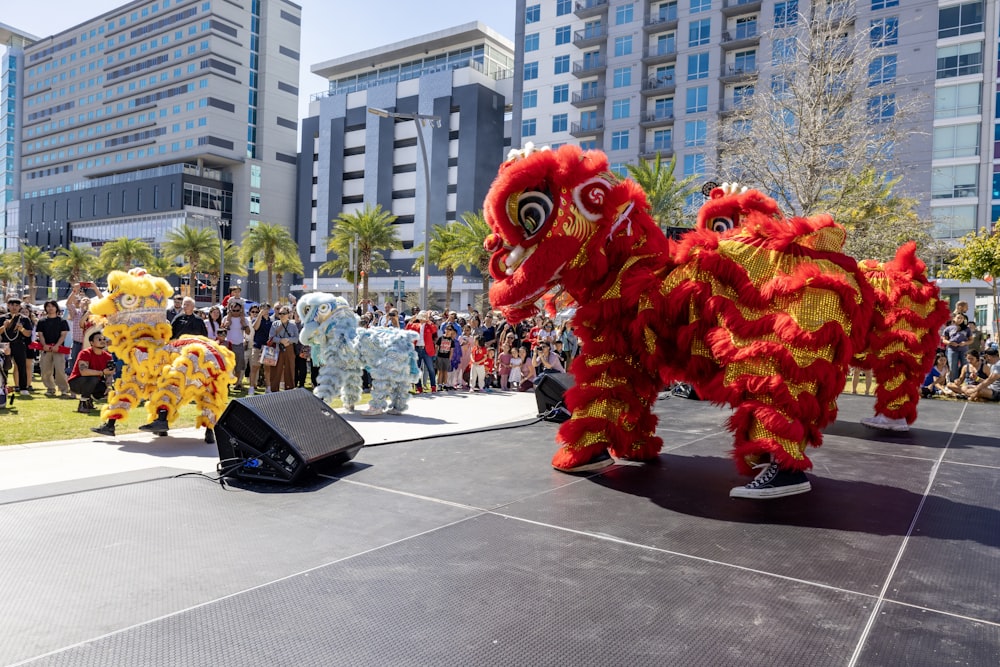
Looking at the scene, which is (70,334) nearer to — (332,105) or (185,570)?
(185,570)

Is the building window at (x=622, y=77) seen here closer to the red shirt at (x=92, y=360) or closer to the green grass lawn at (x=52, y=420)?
the green grass lawn at (x=52, y=420)

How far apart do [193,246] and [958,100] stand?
1658 inches

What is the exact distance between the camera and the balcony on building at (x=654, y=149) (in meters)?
36.9

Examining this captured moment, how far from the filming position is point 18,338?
10211mm

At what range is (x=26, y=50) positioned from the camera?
79.4 meters

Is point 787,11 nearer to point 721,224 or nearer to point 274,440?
point 721,224

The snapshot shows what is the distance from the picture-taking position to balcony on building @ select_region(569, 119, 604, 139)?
39191 millimetres

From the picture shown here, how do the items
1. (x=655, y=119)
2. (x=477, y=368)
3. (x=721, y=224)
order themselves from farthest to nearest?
(x=655, y=119)
(x=477, y=368)
(x=721, y=224)

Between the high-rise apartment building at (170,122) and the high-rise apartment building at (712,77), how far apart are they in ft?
108

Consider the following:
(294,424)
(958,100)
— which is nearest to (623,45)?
(958,100)

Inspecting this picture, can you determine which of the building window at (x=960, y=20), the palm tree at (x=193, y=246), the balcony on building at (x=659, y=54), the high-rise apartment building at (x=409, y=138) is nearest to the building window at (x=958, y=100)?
the building window at (x=960, y=20)

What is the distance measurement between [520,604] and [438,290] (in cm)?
4775

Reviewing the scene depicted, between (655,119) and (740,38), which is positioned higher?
(740,38)

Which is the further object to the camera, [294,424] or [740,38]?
[740,38]
